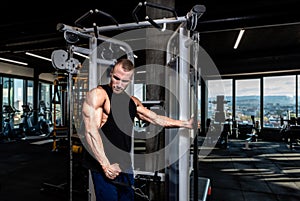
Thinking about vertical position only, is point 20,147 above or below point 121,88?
below

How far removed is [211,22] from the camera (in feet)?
10.3

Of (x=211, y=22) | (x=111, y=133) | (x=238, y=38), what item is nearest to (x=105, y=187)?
(x=111, y=133)

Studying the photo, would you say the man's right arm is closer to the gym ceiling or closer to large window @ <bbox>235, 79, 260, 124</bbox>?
the gym ceiling

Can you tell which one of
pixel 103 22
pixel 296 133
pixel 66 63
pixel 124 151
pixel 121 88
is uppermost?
pixel 103 22

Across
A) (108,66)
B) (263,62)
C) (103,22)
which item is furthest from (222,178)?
(263,62)

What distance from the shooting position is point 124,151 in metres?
1.52

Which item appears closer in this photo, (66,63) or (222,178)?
(66,63)

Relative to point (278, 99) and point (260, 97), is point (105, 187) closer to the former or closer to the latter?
point (260, 97)

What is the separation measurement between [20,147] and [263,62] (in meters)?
7.01

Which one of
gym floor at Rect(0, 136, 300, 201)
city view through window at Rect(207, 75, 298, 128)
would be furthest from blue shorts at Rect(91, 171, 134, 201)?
city view through window at Rect(207, 75, 298, 128)

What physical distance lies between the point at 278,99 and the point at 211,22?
5.44 m

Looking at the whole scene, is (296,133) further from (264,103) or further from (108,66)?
(108,66)

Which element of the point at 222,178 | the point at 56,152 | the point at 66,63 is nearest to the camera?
the point at 66,63

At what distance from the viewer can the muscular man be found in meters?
1.37
